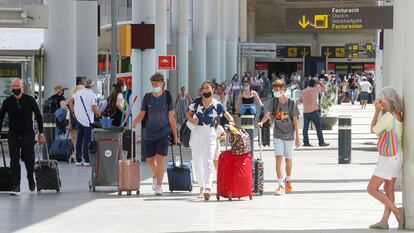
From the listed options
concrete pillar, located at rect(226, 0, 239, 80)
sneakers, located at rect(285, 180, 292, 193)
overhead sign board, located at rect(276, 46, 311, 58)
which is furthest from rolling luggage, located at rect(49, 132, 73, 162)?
overhead sign board, located at rect(276, 46, 311, 58)

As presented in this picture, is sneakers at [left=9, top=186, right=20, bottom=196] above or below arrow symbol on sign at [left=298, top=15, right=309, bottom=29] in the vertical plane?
below

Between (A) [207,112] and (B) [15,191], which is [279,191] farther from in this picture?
(B) [15,191]

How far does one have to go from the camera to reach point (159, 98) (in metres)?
16.0

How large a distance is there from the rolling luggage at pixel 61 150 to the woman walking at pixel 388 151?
455 inches

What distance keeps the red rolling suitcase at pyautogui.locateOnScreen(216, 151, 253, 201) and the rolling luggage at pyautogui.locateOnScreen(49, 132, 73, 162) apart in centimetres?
795

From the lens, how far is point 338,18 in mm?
22734

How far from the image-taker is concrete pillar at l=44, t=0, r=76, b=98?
1198 inches

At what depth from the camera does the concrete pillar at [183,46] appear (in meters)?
48.2

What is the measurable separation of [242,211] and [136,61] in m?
17.6

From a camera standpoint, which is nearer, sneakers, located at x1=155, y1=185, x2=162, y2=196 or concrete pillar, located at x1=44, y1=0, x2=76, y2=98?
sneakers, located at x1=155, y1=185, x2=162, y2=196

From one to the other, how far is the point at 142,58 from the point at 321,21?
9.51 metres

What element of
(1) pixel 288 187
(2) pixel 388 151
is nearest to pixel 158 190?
(1) pixel 288 187

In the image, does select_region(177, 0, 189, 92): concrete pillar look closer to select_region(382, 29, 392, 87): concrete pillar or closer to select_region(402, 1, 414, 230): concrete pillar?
select_region(382, 29, 392, 87): concrete pillar

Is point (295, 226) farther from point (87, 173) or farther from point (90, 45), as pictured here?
point (90, 45)
